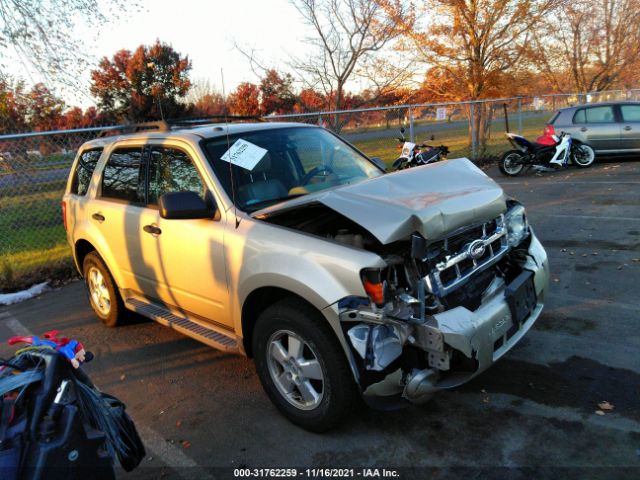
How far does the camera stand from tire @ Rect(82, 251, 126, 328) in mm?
4941

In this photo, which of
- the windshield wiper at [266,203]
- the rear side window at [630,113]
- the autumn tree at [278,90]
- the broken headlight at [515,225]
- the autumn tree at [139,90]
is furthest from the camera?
the autumn tree at [139,90]

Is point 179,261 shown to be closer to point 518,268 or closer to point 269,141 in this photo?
point 269,141

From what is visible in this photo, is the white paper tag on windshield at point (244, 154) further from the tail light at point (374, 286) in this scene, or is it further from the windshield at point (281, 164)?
the tail light at point (374, 286)

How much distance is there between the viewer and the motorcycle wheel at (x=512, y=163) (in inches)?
502

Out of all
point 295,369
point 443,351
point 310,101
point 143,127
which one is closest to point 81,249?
point 143,127

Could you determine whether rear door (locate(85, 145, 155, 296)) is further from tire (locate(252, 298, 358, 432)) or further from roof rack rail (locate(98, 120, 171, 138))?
tire (locate(252, 298, 358, 432))

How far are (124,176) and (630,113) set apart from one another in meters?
12.9

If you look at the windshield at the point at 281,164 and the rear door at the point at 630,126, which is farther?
the rear door at the point at 630,126

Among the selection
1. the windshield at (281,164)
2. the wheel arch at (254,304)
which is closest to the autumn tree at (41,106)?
the windshield at (281,164)

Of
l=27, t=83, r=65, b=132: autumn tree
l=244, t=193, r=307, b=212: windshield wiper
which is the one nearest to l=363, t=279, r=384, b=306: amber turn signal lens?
l=244, t=193, r=307, b=212: windshield wiper

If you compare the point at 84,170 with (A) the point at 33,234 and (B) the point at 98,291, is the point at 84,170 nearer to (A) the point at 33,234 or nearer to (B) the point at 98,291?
(B) the point at 98,291

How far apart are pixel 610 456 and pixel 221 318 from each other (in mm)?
2549

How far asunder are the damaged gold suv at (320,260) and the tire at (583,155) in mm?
10606

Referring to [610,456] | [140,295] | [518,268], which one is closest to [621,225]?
[518,268]
